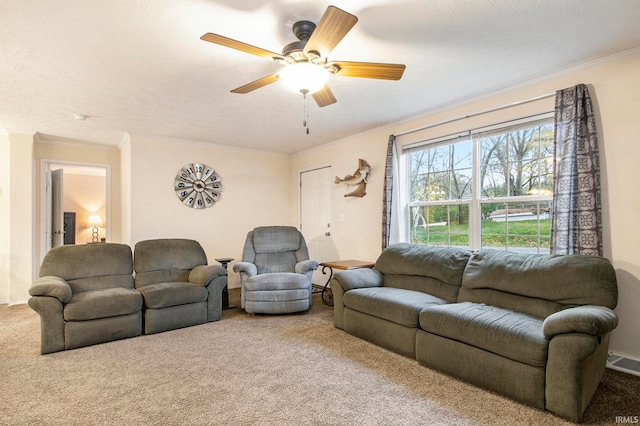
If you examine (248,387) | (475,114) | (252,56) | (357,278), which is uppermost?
(252,56)

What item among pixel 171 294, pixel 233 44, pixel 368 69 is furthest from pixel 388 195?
pixel 233 44

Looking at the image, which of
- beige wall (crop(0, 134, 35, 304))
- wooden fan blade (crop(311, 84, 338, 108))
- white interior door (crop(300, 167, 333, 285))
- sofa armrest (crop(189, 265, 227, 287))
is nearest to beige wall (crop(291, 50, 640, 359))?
wooden fan blade (crop(311, 84, 338, 108))

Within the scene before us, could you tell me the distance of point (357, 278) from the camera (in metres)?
3.51

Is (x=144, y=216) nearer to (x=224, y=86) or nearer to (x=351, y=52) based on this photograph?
(x=224, y=86)

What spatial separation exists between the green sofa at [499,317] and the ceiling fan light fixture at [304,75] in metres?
1.87

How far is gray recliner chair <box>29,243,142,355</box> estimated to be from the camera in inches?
115

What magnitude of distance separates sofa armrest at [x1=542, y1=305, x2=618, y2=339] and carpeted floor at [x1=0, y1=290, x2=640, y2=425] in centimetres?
50

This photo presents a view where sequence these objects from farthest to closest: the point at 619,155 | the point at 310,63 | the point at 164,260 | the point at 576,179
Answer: the point at 164,260
the point at 576,179
the point at 619,155
the point at 310,63

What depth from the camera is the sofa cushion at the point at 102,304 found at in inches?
118

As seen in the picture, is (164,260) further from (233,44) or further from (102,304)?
(233,44)

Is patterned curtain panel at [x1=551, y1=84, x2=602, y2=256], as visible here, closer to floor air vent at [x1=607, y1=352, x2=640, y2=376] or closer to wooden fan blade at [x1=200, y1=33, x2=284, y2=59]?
floor air vent at [x1=607, y1=352, x2=640, y2=376]

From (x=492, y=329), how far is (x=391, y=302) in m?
0.87

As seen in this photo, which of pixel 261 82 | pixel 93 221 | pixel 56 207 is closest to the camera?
pixel 261 82

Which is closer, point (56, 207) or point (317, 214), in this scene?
point (56, 207)
